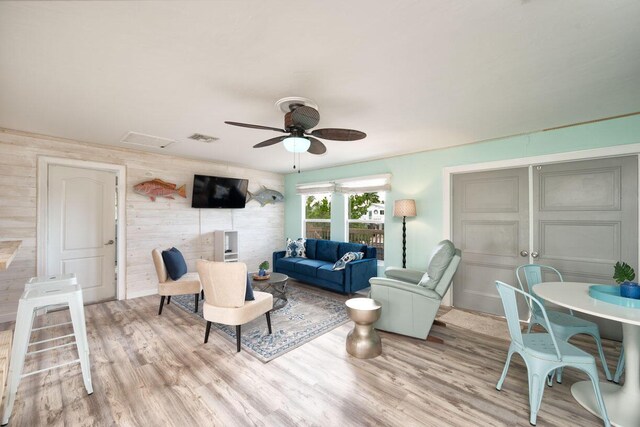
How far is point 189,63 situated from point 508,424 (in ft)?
10.5

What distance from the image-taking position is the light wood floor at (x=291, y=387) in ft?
5.83

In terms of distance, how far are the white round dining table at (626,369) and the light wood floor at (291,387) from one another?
0.35ft

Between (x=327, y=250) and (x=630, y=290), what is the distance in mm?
3921

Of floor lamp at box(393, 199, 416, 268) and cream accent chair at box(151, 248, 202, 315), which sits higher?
floor lamp at box(393, 199, 416, 268)

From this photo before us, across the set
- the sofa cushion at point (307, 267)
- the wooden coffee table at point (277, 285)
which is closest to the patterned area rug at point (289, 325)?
the wooden coffee table at point (277, 285)

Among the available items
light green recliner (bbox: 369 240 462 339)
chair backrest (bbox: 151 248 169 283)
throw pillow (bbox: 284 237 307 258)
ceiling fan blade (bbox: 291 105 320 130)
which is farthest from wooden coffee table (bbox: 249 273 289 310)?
ceiling fan blade (bbox: 291 105 320 130)

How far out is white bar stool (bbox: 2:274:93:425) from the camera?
1.77 meters

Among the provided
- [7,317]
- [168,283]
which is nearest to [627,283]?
[168,283]

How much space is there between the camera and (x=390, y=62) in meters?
1.84

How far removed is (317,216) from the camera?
19.5 ft

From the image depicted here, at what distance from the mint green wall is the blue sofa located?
35 centimetres

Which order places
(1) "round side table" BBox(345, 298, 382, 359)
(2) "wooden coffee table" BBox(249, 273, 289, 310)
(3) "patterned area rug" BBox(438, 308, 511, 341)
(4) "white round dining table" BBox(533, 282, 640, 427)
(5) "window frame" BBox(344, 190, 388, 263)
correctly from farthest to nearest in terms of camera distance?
(5) "window frame" BBox(344, 190, 388, 263), (2) "wooden coffee table" BBox(249, 273, 289, 310), (3) "patterned area rug" BBox(438, 308, 511, 341), (1) "round side table" BBox(345, 298, 382, 359), (4) "white round dining table" BBox(533, 282, 640, 427)

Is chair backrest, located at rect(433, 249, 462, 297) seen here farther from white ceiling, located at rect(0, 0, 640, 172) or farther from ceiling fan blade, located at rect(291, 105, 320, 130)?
ceiling fan blade, located at rect(291, 105, 320, 130)

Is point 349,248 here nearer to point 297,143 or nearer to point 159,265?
point 297,143
